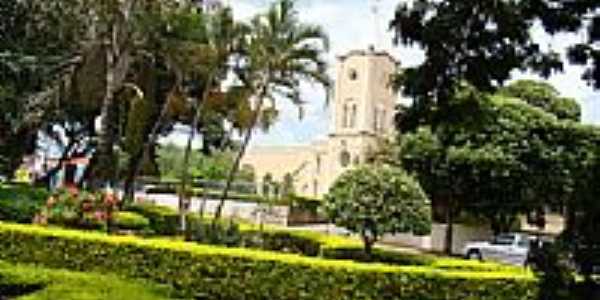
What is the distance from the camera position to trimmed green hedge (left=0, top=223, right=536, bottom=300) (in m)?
16.6

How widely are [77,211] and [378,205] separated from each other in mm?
6313

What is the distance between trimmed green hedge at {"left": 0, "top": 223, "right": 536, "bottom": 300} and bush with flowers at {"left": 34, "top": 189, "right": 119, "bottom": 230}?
151 inches

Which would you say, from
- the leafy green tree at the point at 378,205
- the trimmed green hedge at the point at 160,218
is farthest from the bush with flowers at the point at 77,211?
the trimmed green hedge at the point at 160,218

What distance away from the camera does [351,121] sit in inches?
2781

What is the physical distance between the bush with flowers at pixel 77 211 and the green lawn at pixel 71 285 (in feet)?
14.4

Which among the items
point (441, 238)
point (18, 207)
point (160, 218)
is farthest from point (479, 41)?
point (441, 238)

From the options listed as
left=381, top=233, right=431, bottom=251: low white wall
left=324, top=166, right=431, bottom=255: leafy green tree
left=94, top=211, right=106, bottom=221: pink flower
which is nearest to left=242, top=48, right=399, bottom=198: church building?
left=381, top=233, right=431, bottom=251: low white wall

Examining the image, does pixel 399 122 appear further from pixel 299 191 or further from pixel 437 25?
pixel 299 191

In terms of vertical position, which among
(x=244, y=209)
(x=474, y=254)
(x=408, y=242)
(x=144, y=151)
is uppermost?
(x=144, y=151)

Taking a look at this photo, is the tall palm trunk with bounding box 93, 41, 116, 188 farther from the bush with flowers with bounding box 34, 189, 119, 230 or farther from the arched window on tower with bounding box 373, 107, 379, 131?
the arched window on tower with bounding box 373, 107, 379, 131

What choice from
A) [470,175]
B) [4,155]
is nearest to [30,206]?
[4,155]

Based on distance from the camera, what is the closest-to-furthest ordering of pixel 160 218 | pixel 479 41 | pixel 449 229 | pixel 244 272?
pixel 479 41 → pixel 244 272 → pixel 160 218 → pixel 449 229

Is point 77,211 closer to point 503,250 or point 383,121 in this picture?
point 503,250

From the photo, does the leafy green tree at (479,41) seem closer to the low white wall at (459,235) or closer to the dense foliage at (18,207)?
the dense foliage at (18,207)
